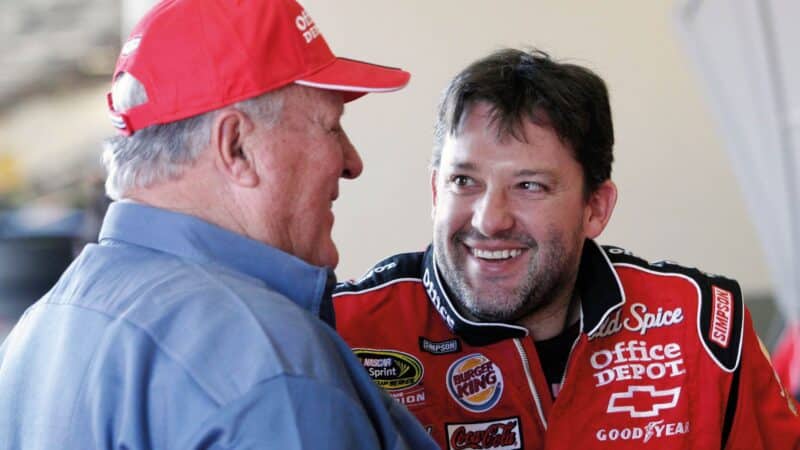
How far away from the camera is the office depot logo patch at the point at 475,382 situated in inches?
70.7

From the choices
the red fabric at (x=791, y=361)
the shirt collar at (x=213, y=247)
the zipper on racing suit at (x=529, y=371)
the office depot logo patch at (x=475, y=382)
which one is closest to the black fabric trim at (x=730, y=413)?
the zipper on racing suit at (x=529, y=371)

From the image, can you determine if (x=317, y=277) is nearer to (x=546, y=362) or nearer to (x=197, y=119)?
(x=197, y=119)

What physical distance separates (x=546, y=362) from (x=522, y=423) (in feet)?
0.49

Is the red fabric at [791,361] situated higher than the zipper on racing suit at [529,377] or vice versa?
the zipper on racing suit at [529,377]

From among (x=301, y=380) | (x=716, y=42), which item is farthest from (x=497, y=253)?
(x=716, y=42)

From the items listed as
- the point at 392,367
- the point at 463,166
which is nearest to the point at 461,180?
the point at 463,166

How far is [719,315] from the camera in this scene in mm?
1896

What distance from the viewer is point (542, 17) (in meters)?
4.54

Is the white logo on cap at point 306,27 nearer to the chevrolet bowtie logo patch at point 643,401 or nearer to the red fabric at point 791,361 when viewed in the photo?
the chevrolet bowtie logo patch at point 643,401

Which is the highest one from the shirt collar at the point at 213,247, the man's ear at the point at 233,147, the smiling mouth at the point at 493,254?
the man's ear at the point at 233,147

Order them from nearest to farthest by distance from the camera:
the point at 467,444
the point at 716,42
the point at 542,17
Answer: the point at 467,444, the point at 716,42, the point at 542,17

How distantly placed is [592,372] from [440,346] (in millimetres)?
272

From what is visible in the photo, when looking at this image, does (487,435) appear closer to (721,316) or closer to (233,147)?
(721,316)

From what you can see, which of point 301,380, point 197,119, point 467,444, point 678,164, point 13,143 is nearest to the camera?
point 301,380
